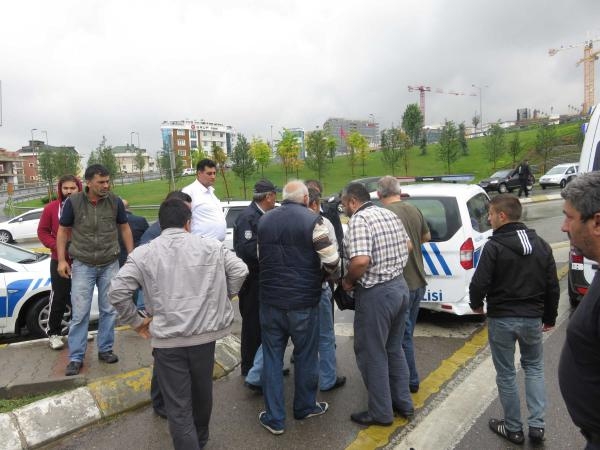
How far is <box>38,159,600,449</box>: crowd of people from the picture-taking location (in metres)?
2.78

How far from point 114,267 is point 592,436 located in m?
3.88

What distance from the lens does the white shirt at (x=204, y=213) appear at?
4.59 metres

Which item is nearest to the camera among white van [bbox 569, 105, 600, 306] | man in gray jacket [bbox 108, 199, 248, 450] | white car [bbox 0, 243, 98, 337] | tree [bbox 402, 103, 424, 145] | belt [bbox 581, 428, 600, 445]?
belt [bbox 581, 428, 600, 445]

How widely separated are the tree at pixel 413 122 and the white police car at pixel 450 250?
6217 centimetres

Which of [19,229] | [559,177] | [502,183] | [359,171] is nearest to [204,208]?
[19,229]

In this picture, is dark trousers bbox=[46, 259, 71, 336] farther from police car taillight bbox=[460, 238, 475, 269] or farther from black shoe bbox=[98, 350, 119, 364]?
police car taillight bbox=[460, 238, 475, 269]

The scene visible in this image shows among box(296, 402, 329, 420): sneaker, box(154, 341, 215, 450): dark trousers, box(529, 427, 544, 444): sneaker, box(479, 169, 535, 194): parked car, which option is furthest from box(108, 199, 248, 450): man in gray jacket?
box(479, 169, 535, 194): parked car

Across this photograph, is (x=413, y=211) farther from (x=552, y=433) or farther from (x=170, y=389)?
(x=170, y=389)

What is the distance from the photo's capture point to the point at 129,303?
277 cm

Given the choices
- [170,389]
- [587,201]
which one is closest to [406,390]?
[170,389]

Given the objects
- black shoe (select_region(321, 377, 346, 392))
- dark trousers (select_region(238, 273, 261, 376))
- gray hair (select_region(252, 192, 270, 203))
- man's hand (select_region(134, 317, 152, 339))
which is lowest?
black shoe (select_region(321, 377, 346, 392))

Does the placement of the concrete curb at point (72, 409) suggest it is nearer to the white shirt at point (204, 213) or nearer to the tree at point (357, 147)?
the white shirt at point (204, 213)

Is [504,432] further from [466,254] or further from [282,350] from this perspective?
[466,254]

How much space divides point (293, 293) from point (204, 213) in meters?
1.76
